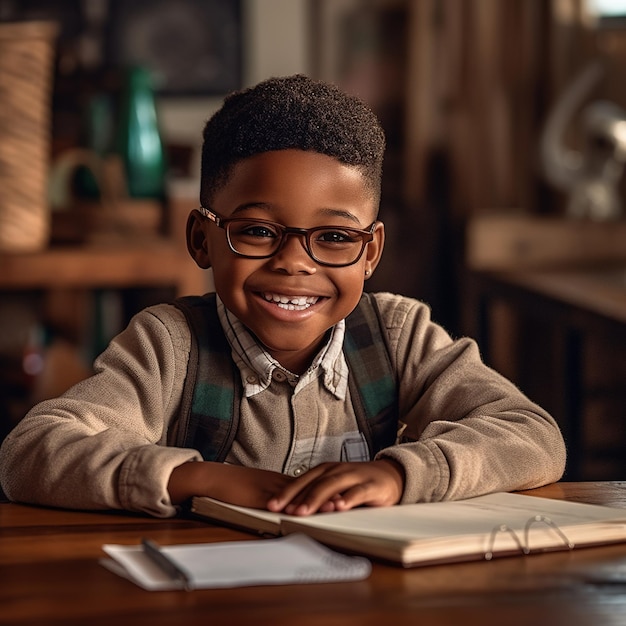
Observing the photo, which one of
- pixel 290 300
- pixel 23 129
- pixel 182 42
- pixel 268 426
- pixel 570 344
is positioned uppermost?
pixel 182 42

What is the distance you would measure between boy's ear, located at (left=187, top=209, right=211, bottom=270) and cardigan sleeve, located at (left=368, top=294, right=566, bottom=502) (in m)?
0.22

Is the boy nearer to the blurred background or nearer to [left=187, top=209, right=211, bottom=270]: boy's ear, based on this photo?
[left=187, top=209, right=211, bottom=270]: boy's ear

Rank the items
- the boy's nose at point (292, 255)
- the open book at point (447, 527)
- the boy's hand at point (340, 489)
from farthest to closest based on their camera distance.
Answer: the boy's nose at point (292, 255)
the boy's hand at point (340, 489)
the open book at point (447, 527)

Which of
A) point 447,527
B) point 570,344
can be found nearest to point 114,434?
point 447,527

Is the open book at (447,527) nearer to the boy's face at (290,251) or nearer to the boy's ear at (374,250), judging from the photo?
the boy's face at (290,251)

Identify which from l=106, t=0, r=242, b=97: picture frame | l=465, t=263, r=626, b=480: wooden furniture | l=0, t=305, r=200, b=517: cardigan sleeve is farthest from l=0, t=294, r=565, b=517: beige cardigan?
l=106, t=0, r=242, b=97: picture frame

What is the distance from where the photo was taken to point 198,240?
4.40 feet

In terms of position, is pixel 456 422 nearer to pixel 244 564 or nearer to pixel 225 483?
pixel 225 483

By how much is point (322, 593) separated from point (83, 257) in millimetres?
1888

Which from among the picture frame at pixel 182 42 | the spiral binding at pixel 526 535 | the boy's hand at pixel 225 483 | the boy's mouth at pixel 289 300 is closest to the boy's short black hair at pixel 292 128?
the boy's mouth at pixel 289 300

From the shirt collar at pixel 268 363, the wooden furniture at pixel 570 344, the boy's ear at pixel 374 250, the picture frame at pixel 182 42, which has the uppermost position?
the picture frame at pixel 182 42

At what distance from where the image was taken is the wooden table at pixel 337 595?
0.75m

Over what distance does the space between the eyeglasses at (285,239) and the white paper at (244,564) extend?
376mm

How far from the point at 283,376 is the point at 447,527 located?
42 cm
